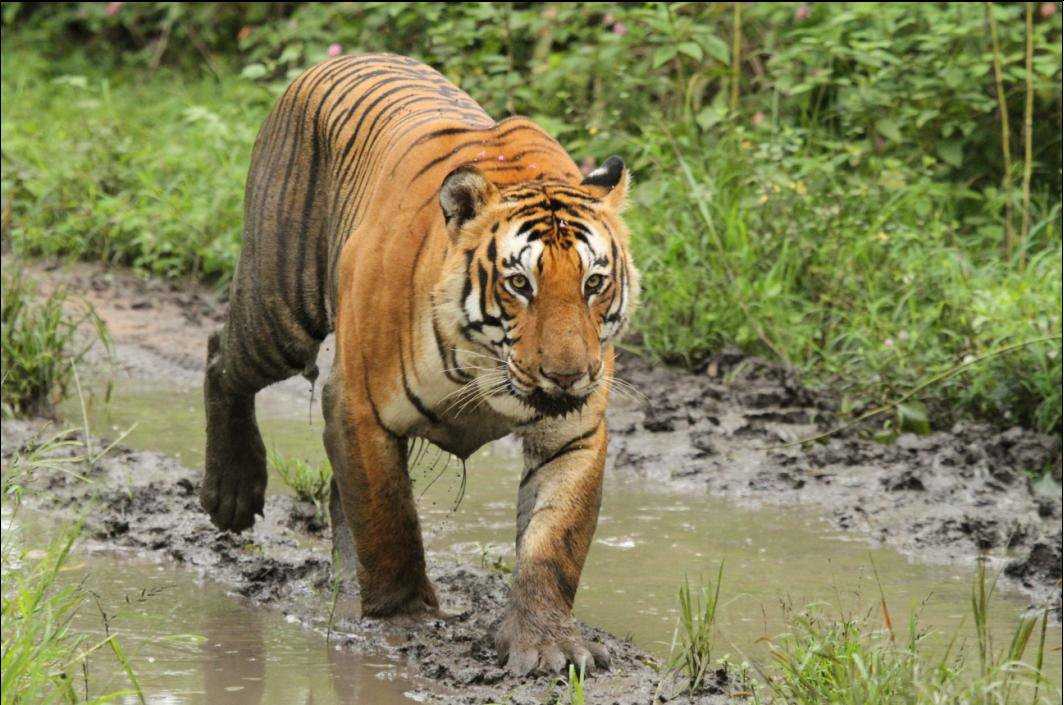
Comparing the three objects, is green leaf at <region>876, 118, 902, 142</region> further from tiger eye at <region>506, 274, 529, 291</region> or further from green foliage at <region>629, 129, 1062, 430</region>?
tiger eye at <region>506, 274, 529, 291</region>

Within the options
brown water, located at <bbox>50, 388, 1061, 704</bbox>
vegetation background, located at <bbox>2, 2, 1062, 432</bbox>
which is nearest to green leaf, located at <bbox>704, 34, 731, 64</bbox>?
vegetation background, located at <bbox>2, 2, 1062, 432</bbox>

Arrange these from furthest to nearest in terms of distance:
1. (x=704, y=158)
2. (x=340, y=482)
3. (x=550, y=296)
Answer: (x=704, y=158)
(x=340, y=482)
(x=550, y=296)

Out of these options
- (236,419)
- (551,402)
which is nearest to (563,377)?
(551,402)

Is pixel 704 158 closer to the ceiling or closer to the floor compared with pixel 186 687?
closer to the ceiling

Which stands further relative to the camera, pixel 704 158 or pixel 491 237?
pixel 704 158

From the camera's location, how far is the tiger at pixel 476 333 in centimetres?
360

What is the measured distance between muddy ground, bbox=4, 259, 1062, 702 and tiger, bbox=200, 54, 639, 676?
21 cm

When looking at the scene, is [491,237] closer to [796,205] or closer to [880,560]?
[880,560]

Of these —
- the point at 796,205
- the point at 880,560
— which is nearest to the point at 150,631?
the point at 880,560

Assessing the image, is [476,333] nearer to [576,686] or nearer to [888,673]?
[576,686]

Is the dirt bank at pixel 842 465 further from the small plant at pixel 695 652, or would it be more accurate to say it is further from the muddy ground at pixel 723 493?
the small plant at pixel 695 652

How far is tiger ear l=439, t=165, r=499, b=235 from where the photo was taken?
12.1 ft

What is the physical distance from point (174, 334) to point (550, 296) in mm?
4707

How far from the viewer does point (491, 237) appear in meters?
3.70
